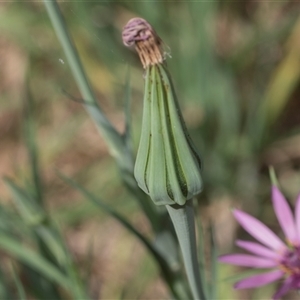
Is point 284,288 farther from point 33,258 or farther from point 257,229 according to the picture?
point 33,258

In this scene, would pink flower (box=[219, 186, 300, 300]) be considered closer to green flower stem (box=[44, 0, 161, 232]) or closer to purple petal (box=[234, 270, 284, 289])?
purple petal (box=[234, 270, 284, 289])

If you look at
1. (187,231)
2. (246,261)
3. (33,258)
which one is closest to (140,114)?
(33,258)

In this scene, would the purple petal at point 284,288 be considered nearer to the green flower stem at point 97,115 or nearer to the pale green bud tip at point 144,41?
the green flower stem at point 97,115

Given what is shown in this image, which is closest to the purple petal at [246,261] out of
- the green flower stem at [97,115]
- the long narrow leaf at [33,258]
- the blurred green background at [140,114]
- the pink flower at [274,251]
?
the pink flower at [274,251]

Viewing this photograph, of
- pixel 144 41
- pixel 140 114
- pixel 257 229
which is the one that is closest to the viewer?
pixel 144 41

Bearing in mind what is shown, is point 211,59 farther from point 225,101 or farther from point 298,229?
point 298,229
